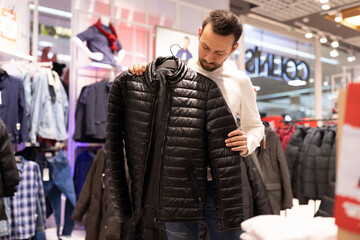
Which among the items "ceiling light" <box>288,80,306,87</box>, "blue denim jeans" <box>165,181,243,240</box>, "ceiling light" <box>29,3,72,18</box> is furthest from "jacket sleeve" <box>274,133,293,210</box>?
"ceiling light" <box>288,80,306,87</box>

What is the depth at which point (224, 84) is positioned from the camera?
5.17 ft

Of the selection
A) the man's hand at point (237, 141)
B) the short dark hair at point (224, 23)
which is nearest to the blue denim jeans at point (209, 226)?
the man's hand at point (237, 141)

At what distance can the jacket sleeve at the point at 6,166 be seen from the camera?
8.82 feet

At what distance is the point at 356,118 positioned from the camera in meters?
0.56

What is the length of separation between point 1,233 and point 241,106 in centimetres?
254

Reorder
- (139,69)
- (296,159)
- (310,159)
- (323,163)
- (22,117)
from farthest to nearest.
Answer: (296,159) → (310,159) → (323,163) → (22,117) → (139,69)

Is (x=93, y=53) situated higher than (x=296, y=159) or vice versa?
(x=93, y=53)

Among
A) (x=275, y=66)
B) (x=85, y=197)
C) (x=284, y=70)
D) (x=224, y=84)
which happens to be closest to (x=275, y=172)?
(x=85, y=197)

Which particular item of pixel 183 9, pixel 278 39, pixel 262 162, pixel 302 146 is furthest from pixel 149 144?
pixel 278 39

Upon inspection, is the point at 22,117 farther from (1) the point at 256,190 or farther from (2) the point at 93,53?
(1) the point at 256,190

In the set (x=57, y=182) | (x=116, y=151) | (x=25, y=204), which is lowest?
(x=25, y=204)

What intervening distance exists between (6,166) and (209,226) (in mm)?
1816

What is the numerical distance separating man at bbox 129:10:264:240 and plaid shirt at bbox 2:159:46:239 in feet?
7.55

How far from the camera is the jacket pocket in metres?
1.47
